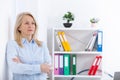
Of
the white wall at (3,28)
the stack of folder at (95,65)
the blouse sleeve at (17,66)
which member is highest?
the white wall at (3,28)

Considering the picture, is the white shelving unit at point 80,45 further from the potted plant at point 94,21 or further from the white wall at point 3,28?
the white wall at point 3,28

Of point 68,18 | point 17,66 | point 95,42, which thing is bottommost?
point 17,66

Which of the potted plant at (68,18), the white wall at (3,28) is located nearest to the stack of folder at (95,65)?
the potted plant at (68,18)

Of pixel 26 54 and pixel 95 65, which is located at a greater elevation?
pixel 26 54

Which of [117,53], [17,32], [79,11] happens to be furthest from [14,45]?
[117,53]

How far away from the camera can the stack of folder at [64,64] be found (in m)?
3.38

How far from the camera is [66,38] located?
11.7ft

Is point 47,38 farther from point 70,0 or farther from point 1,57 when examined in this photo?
point 1,57

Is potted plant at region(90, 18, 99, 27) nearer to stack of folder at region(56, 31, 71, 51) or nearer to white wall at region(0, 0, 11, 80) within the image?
stack of folder at region(56, 31, 71, 51)

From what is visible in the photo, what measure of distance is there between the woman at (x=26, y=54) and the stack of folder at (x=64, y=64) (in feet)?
3.43

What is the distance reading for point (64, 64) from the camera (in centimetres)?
338

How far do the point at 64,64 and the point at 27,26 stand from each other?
132cm

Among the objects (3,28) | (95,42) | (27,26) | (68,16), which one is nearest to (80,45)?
(95,42)

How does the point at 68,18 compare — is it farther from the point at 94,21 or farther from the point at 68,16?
the point at 94,21
